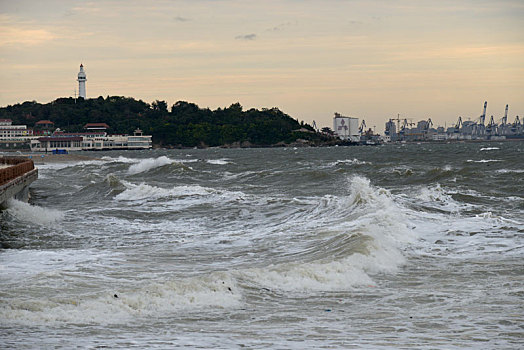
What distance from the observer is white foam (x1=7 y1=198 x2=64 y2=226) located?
23.1 metres

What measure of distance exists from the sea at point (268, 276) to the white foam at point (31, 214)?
9 centimetres

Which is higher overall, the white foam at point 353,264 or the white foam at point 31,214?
the white foam at point 353,264

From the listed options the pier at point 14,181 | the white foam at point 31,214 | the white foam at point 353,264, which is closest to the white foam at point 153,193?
the pier at point 14,181

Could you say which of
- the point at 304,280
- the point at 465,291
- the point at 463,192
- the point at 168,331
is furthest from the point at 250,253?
the point at 463,192

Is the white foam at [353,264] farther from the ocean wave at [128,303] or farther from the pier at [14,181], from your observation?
the pier at [14,181]

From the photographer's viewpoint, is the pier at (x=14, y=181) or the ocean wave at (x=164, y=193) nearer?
the pier at (x=14, y=181)

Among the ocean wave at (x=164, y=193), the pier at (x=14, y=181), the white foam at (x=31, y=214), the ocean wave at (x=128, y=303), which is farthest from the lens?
the ocean wave at (x=164, y=193)

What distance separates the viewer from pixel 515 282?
12359 mm

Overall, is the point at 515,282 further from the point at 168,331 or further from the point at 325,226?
the point at 325,226

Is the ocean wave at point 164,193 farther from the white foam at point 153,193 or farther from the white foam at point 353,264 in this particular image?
the white foam at point 353,264

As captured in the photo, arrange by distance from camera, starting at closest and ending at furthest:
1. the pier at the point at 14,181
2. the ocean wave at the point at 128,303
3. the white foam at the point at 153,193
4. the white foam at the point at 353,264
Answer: the ocean wave at the point at 128,303 < the white foam at the point at 353,264 < the pier at the point at 14,181 < the white foam at the point at 153,193

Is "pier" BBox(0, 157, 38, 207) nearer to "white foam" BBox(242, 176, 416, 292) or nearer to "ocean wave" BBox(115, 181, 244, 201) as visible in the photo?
"ocean wave" BBox(115, 181, 244, 201)

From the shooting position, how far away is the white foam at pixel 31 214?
2311 cm

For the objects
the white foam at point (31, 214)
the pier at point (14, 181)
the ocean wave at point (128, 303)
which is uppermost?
the pier at point (14, 181)
